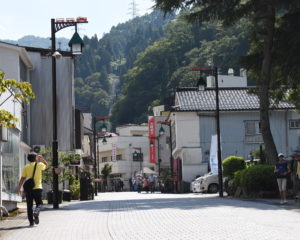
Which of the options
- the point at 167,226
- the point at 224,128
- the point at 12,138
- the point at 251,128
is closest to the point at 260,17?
the point at 12,138

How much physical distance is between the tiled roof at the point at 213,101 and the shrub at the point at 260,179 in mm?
35055

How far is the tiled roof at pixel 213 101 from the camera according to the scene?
6750 centimetres

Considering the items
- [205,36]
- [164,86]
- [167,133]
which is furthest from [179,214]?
[205,36]

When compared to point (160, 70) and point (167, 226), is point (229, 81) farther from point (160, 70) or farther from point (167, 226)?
point (167, 226)

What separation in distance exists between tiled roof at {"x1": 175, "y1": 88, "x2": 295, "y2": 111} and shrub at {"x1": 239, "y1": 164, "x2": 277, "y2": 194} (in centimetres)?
3505

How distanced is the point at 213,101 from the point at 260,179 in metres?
36.3

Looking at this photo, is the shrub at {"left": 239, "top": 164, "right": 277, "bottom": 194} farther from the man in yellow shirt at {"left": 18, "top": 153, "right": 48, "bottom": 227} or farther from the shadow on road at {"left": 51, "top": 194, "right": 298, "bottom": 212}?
the man in yellow shirt at {"left": 18, "top": 153, "right": 48, "bottom": 227}

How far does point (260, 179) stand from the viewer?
31.7m

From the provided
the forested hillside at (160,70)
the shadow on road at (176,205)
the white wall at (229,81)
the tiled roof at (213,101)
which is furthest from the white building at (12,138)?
the forested hillside at (160,70)

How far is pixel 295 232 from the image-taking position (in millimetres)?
13758

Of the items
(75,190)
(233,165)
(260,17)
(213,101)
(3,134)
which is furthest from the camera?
(213,101)

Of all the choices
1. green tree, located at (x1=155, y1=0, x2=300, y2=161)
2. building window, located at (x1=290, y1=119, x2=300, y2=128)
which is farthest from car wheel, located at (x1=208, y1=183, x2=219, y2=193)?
building window, located at (x1=290, y1=119, x2=300, y2=128)

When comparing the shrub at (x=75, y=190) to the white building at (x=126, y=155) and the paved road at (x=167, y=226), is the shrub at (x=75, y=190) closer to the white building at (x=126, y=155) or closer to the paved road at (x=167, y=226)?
the paved road at (x=167, y=226)

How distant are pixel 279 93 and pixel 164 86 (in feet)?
339
